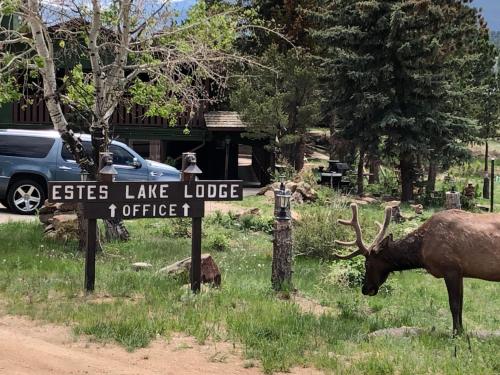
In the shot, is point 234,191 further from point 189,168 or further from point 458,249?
point 458,249

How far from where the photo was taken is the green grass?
19.5 feet

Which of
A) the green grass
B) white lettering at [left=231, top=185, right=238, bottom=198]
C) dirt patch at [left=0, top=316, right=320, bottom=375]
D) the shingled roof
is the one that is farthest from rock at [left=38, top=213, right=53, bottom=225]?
the shingled roof

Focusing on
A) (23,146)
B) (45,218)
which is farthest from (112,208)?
(23,146)

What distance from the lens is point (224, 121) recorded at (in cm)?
2850

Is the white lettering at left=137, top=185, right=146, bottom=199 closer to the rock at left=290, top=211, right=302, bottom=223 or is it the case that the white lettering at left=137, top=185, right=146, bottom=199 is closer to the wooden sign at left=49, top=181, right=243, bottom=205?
the wooden sign at left=49, top=181, right=243, bottom=205

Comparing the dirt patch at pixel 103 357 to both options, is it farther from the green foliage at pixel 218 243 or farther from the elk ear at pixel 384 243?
the green foliage at pixel 218 243

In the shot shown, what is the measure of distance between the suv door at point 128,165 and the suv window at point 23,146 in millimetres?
1738

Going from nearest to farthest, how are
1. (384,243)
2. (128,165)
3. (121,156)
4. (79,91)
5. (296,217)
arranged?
(384,243) < (79,91) < (296,217) < (128,165) < (121,156)

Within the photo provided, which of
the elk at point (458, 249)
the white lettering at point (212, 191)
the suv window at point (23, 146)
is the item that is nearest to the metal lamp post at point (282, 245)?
the white lettering at point (212, 191)

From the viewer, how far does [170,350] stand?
20.0 feet

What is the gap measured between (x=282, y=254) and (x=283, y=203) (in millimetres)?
719

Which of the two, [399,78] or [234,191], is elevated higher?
[399,78]

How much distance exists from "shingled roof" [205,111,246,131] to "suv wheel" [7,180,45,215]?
1240cm

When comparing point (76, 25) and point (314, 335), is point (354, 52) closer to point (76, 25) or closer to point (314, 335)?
point (76, 25)
